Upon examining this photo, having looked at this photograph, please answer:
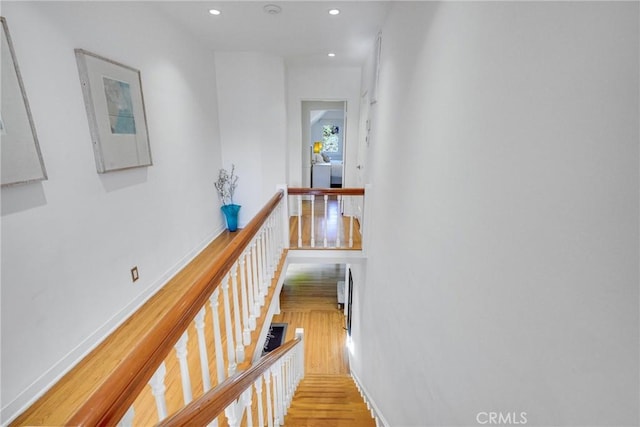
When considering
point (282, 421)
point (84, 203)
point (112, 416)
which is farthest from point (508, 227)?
point (84, 203)

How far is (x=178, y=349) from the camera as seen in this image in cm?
95

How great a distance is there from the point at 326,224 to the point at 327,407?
68.5 inches

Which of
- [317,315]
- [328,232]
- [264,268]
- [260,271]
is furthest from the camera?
[317,315]

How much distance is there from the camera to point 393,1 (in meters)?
2.37

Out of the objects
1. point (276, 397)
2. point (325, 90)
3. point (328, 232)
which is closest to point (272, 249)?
point (276, 397)

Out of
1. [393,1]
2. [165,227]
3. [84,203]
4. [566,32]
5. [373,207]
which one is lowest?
[165,227]

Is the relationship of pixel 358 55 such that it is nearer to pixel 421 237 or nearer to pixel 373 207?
pixel 373 207

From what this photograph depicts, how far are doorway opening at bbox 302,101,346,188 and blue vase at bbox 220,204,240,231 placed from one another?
5.76 ft

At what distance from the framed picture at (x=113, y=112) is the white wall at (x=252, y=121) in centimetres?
182

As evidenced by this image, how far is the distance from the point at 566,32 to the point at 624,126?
273mm

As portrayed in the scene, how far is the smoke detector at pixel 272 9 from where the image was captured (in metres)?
2.57

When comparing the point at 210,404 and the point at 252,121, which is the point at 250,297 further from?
the point at 252,121

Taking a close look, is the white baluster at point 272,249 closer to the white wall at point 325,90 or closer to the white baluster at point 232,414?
the white baluster at point 232,414

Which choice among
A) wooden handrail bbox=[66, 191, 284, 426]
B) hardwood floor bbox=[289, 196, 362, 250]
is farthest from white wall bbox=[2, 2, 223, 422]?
hardwood floor bbox=[289, 196, 362, 250]
